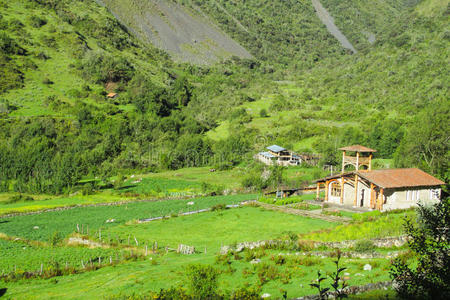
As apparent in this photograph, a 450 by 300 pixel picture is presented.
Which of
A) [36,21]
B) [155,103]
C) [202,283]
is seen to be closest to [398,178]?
[202,283]

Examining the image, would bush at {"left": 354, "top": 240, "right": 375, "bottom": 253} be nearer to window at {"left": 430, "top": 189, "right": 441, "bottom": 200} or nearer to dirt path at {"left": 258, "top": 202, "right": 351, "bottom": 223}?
dirt path at {"left": 258, "top": 202, "right": 351, "bottom": 223}

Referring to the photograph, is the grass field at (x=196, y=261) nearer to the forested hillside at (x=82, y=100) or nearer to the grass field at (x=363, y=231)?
the grass field at (x=363, y=231)

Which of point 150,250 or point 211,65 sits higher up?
point 211,65

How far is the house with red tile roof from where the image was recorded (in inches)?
1302

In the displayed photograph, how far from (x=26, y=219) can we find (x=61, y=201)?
37.4 feet

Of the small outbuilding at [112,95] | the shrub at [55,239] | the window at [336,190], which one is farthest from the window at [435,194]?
the small outbuilding at [112,95]

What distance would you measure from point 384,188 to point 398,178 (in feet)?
8.74

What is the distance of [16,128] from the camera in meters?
81.2

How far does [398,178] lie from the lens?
3406 cm

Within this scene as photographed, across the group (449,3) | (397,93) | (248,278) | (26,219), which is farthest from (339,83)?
(248,278)

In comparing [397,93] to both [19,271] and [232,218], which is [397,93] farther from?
[19,271]

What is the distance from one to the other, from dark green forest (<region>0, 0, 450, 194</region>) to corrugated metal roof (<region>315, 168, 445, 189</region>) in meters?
11.8

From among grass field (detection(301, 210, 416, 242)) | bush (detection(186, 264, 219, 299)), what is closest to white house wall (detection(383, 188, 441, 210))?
grass field (detection(301, 210, 416, 242))

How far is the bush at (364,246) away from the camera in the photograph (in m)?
19.8
